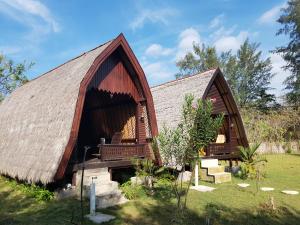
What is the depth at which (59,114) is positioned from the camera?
11836 millimetres

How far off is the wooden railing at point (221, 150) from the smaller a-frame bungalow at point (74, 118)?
4.45m

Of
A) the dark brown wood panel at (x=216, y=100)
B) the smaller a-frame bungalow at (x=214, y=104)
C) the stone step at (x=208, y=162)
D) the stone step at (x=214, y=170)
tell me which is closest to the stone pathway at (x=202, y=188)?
the stone step at (x=214, y=170)

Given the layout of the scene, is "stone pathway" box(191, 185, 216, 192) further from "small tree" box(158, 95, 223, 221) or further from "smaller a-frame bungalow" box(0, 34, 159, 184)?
"small tree" box(158, 95, 223, 221)

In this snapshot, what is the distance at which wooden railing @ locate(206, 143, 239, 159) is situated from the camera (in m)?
17.6

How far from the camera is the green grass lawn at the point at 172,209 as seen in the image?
8734 millimetres

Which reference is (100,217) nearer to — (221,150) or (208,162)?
(208,162)

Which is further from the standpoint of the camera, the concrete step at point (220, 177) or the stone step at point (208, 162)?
the stone step at point (208, 162)

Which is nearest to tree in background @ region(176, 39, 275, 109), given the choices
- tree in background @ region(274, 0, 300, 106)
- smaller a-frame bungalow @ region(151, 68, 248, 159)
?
tree in background @ region(274, 0, 300, 106)

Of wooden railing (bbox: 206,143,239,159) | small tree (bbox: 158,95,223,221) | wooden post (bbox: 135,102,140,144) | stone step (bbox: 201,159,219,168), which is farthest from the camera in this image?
wooden railing (bbox: 206,143,239,159)

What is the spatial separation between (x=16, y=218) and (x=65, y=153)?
245 cm

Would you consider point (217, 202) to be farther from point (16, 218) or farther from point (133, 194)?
point (16, 218)

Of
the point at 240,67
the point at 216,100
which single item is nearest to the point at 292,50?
the point at 240,67

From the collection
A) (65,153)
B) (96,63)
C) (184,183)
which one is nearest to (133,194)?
(65,153)

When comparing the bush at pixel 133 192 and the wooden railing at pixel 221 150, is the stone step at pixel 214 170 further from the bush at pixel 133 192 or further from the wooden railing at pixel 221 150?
the bush at pixel 133 192
